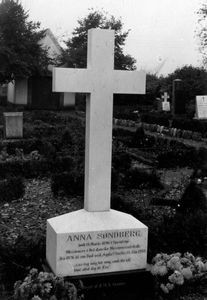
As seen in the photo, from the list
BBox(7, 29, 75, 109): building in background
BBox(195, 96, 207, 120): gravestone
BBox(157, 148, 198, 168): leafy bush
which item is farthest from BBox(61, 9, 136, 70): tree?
BBox(157, 148, 198, 168): leafy bush

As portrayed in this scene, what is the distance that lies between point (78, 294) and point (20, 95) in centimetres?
2903

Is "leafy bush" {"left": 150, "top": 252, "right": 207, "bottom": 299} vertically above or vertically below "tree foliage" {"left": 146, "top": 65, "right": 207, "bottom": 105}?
below

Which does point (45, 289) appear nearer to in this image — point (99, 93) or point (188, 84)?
point (99, 93)

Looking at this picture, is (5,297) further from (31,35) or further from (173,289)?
(31,35)

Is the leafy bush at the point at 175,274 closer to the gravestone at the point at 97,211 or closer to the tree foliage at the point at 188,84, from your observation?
the gravestone at the point at 97,211

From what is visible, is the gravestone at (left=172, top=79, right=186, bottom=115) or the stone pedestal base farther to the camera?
the gravestone at (left=172, top=79, right=186, bottom=115)

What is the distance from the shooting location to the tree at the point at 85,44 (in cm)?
3127

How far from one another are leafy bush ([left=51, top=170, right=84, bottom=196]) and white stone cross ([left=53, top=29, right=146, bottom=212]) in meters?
3.41

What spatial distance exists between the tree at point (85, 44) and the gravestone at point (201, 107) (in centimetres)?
1207

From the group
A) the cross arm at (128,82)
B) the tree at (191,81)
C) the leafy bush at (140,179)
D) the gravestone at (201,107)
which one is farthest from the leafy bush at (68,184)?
the tree at (191,81)

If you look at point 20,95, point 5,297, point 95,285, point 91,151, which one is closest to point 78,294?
point 95,285

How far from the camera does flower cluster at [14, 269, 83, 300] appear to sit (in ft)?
13.0

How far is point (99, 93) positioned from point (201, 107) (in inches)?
650

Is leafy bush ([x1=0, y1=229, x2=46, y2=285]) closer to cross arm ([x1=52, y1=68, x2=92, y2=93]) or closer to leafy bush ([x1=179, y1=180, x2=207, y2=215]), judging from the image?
cross arm ([x1=52, y1=68, x2=92, y2=93])
